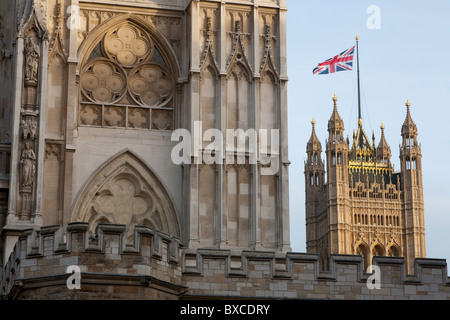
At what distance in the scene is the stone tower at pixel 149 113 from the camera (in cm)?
2545

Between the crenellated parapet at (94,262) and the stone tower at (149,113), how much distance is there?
298 inches

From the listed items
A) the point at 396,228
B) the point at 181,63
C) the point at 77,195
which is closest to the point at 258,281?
the point at 77,195

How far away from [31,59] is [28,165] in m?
2.50

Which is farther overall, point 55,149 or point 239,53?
point 239,53

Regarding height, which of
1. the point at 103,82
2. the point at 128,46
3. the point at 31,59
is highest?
the point at 128,46

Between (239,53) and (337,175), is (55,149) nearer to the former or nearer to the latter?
(239,53)

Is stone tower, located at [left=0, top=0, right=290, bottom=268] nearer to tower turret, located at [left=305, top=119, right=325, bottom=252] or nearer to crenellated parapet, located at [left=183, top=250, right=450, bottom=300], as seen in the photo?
crenellated parapet, located at [left=183, top=250, right=450, bottom=300]

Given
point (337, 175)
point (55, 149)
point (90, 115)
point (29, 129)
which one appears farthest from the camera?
point (337, 175)

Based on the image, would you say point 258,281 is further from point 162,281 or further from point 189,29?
point 189,29

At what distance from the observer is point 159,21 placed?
2789 centimetres

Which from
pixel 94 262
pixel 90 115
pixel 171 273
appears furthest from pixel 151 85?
pixel 94 262

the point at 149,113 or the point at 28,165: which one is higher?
the point at 149,113

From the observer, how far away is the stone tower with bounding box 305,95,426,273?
120m

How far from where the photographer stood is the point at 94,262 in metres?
16.7
